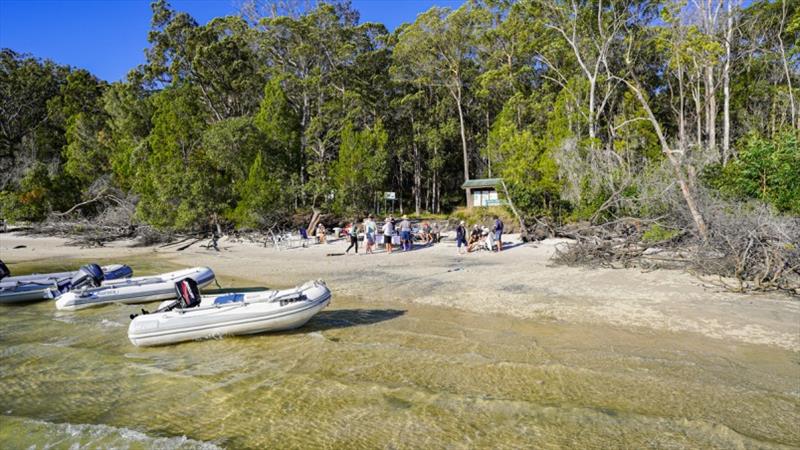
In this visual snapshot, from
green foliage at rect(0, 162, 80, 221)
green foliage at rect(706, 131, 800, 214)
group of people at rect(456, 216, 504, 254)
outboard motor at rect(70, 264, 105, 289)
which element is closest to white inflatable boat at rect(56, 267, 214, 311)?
outboard motor at rect(70, 264, 105, 289)

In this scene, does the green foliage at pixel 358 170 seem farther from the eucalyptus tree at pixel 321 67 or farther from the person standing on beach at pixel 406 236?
the person standing on beach at pixel 406 236

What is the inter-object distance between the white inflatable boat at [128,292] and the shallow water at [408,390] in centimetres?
187

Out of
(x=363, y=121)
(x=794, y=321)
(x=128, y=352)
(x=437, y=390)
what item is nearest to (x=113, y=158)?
(x=363, y=121)

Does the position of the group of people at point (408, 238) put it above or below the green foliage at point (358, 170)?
below

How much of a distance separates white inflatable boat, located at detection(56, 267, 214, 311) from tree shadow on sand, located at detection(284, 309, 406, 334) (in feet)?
11.5

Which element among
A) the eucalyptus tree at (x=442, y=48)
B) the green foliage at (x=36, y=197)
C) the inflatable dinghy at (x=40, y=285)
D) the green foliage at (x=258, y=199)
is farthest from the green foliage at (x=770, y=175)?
the green foliage at (x=36, y=197)

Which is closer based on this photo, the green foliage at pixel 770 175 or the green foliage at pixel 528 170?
the green foliage at pixel 770 175

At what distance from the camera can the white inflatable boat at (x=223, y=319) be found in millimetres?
7164

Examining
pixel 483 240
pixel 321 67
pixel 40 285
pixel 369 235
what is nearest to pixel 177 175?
pixel 369 235

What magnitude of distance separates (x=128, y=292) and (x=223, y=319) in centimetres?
413

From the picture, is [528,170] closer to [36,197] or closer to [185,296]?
[185,296]

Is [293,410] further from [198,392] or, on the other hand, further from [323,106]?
[323,106]

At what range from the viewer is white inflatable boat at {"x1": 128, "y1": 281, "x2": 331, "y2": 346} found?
23.5ft

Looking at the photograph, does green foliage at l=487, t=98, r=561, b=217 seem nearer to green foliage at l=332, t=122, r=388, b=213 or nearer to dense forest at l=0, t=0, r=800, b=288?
dense forest at l=0, t=0, r=800, b=288
